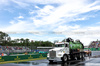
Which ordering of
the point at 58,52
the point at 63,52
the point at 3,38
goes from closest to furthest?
1. the point at 58,52
2. the point at 63,52
3. the point at 3,38

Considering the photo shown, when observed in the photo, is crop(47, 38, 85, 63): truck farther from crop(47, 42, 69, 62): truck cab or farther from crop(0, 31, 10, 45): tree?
crop(0, 31, 10, 45): tree

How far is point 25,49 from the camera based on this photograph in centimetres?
6681

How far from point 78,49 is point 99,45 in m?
Result: 120

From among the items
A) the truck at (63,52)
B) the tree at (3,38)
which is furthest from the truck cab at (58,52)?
Answer: the tree at (3,38)

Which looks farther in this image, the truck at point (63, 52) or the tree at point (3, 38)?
the tree at point (3, 38)

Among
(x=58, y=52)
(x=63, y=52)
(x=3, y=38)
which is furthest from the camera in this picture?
(x=3, y=38)

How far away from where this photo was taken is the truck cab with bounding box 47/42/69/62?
22812mm

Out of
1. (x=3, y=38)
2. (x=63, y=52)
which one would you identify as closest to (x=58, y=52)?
(x=63, y=52)

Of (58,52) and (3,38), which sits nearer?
(58,52)

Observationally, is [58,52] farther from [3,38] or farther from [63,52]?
[3,38]

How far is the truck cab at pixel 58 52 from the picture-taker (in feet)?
74.8

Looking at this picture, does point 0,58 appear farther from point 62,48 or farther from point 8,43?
point 8,43

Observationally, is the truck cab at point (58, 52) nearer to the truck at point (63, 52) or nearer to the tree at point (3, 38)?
the truck at point (63, 52)

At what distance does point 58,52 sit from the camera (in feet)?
75.8
